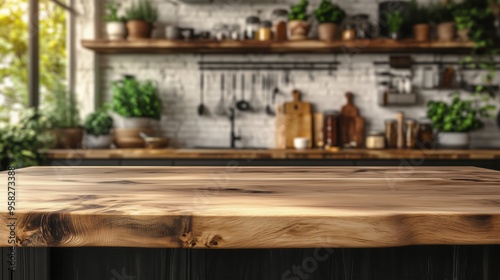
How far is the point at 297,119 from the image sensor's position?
14.8ft

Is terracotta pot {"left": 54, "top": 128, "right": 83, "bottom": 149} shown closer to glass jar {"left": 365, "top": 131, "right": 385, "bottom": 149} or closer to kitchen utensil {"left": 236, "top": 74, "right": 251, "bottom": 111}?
kitchen utensil {"left": 236, "top": 74, "right": 251, "bottom": 111}

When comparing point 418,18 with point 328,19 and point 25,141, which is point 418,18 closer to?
point 328,19

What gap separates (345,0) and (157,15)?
5.83 ft

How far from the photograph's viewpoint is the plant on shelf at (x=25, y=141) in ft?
10.2

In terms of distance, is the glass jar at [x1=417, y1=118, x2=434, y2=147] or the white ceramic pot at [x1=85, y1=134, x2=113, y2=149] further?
the glass jar at [x1=417, y1=118, x2=434, y2=147]

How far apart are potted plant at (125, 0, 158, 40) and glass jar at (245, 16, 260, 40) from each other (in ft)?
2.85

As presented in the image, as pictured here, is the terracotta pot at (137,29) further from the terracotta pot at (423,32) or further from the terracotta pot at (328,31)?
the terracotta pot at (423,32)

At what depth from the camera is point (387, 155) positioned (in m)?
3.75

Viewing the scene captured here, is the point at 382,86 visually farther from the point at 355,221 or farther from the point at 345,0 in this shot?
the point at 355,221

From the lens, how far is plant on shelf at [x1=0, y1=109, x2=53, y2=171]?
10.2ft

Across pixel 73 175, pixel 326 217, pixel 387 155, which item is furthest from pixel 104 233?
pixel 387 155

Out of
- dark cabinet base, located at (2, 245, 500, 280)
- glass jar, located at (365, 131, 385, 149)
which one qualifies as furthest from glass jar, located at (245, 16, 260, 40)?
dark cabinet base, located at (2, 245, 500, 280)

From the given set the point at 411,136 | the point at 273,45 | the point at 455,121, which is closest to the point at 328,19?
the point at 273,45

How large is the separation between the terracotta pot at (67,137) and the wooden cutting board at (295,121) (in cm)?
176
